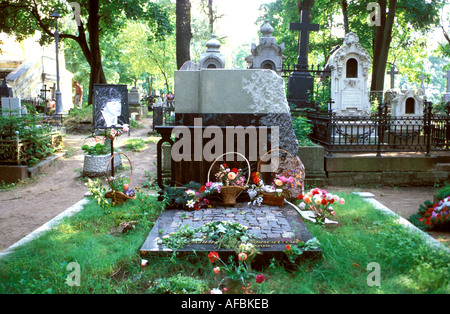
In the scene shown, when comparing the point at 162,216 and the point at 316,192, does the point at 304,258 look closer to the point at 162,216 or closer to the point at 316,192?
the point at 316,192

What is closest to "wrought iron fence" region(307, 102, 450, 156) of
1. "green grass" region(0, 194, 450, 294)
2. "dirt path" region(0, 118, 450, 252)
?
"dirt path" region(0, 118, 450, 252)

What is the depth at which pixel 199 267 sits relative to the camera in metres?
4.21

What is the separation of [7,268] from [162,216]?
6.77 ft

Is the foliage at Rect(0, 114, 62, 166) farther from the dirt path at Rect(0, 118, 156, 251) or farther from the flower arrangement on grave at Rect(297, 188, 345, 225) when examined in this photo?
the flower arrangement on grave at Rect(297, 188, 345, 225)

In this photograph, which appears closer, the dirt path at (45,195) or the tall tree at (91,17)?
the dirt path at (45,195)

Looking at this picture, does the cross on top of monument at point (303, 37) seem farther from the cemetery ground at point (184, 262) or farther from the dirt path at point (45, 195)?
the cemetery ground at point (184, 262)

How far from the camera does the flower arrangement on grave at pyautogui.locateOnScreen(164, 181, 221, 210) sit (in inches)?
233

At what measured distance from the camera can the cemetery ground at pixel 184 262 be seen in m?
3.69

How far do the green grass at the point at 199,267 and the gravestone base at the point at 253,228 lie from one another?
100 millimetres

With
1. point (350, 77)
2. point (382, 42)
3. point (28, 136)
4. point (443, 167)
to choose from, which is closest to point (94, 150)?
point (28, 136)

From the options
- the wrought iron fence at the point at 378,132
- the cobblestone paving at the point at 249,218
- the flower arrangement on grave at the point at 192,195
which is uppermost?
the wrought iron fence at the point at 378,132

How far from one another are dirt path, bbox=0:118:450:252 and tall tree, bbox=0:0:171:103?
899 cm

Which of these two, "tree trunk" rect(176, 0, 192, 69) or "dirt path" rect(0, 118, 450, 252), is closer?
"dirt path" rect(0, 118, 450, 252)

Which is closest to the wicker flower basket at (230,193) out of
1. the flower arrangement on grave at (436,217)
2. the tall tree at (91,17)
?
the flower arrangement on grave at (436,217)
